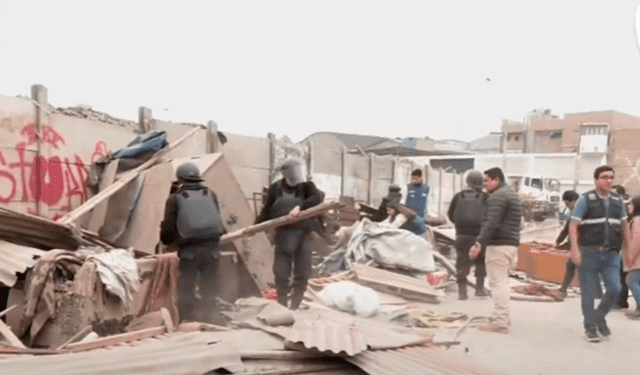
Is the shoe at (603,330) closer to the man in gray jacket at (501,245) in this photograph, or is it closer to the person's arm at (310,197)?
the man in gray jacket at (501,245)

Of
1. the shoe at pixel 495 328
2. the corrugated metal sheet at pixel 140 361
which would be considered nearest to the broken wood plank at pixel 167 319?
the corrugated metal sheet at pixel 140 361

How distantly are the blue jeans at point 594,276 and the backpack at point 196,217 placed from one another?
11.2 ft

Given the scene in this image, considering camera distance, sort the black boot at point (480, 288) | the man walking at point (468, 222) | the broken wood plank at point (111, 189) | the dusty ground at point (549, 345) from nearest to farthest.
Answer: the dusty ground at point (549, 345) < the broken wood plank at point (111, 189) < the man walking at point (468, 222) < the black boot at point (480, 288)

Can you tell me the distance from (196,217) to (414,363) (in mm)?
2208

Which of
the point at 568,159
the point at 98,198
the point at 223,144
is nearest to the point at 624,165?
the point at 568,159

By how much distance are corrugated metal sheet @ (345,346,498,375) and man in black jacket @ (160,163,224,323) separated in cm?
187

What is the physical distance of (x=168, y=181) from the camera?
5930 millimetres

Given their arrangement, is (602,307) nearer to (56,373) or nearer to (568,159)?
(56,373)

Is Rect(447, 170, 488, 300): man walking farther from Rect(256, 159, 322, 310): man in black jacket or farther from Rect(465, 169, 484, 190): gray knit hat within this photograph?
Rect(256, 159, 322, 310): man in black jacket

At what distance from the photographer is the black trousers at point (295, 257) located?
525cm

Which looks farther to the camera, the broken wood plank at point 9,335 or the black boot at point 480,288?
the black boot at point 480,288

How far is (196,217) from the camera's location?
4465 millimetres

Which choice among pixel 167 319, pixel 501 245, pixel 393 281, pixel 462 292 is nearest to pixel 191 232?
pixel 167 319

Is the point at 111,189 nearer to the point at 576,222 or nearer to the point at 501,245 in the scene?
the point at 501,245
